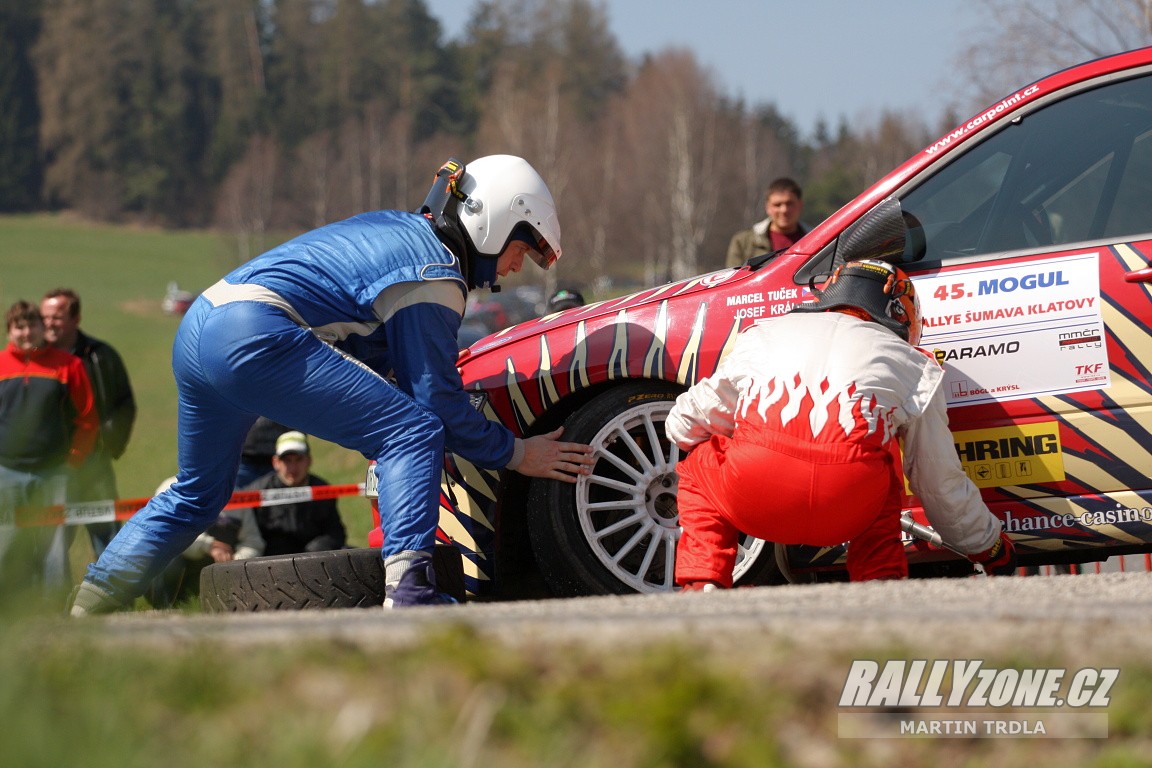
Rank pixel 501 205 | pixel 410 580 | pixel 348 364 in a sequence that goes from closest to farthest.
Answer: pixel 410 580 < pixel 348 364 < pixel 501 205

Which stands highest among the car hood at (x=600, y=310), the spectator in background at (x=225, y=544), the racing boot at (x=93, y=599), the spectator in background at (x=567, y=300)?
the spectator in background at (x=567, y=300)

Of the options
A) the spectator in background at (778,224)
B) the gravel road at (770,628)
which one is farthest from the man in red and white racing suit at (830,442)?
the spectator in background at (778,224)

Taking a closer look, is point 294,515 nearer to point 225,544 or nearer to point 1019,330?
point 225,544

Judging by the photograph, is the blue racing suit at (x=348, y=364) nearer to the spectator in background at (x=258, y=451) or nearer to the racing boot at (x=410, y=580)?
the racing boot at (x=410, y=580)

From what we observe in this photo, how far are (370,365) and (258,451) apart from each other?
168 inches

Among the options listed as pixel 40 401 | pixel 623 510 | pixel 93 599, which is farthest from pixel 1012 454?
pixel 40 401

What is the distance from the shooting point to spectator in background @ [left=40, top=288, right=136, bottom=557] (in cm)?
845

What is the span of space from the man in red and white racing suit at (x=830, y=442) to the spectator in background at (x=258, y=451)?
5205mm

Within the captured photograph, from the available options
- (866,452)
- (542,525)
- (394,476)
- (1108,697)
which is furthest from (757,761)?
(542,525)

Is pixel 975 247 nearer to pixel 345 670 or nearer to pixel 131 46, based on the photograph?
pixel 345 670

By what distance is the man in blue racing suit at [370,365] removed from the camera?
4.44m

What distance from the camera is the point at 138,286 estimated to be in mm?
64875

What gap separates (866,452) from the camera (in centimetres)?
403

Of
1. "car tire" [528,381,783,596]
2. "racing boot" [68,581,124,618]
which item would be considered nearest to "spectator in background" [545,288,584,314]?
"car tire" [528,381,783,596]
